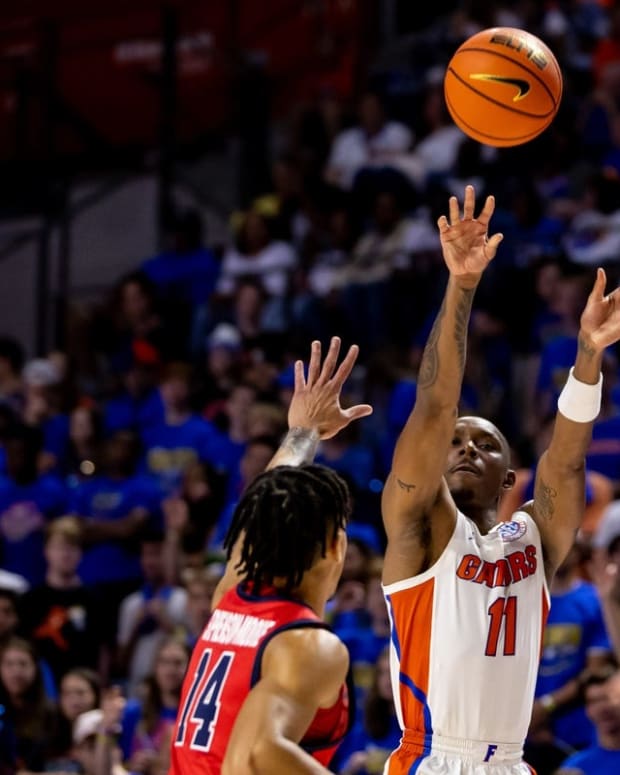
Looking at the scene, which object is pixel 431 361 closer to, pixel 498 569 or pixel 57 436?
pixel 498 569

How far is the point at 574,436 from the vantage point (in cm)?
556

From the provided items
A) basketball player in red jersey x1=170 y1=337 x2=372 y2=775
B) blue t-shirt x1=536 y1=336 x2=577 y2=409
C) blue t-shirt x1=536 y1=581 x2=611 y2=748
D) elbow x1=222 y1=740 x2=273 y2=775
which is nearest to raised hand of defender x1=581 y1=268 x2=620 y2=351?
basketball player in red jersey x1=170 y1=337 x2=372 y2=775

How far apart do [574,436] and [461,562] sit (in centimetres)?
64

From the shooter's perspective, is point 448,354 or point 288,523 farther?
point 448,354

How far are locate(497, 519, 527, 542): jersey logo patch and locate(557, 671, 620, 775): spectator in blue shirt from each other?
202cm

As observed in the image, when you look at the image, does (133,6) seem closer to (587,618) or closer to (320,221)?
(320,221)

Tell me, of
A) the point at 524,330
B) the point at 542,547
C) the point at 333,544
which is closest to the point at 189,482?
the point at 524,330

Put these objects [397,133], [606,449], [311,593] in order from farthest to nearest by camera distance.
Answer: [397,133], [606,449], [311,593]

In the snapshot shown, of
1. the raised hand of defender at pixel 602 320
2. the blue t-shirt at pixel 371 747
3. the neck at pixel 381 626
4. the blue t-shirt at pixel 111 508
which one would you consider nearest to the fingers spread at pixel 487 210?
the raised hand of defender at pixel 602 320

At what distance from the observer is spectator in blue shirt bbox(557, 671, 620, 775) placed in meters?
7.33

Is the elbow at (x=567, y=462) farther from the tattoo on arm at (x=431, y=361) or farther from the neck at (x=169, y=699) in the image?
the neck at (x=169, y=699)

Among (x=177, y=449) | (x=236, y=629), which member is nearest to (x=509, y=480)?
(x=236, y=629)

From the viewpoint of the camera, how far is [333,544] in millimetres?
4551

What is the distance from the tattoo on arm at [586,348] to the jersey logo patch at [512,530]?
65 cm
